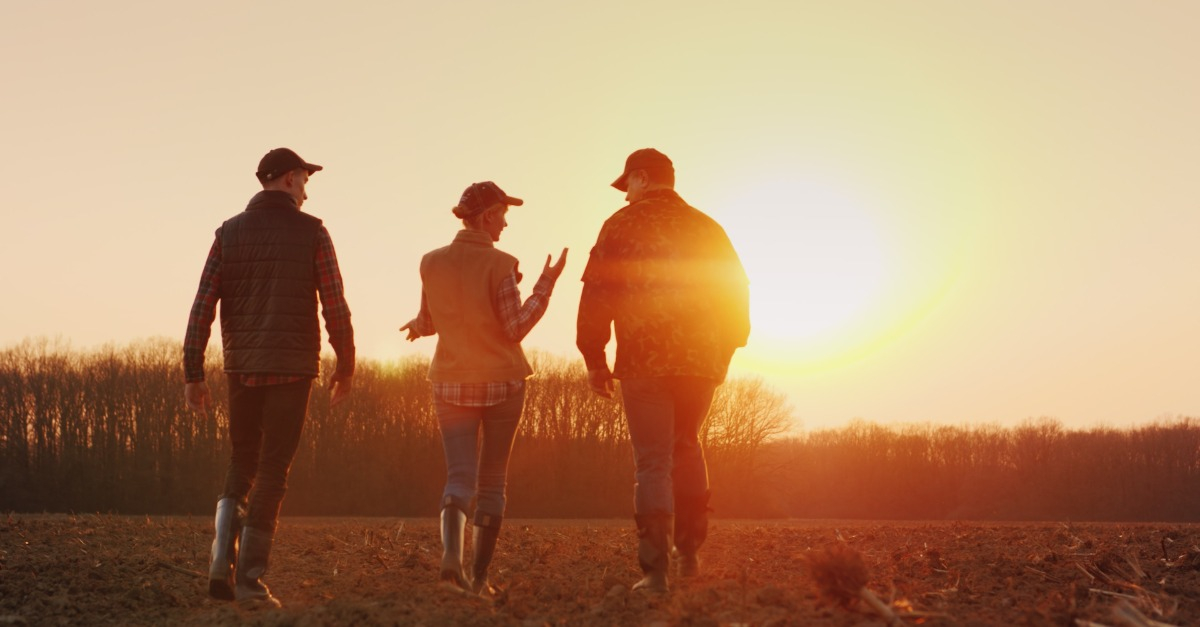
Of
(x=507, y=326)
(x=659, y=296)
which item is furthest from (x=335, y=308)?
(x=659, y=296)

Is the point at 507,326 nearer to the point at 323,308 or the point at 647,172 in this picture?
the point at 323,308

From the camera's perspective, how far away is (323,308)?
6.96 metres

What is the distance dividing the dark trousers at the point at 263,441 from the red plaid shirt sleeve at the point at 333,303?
280 millimetres

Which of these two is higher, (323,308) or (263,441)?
(323,308)

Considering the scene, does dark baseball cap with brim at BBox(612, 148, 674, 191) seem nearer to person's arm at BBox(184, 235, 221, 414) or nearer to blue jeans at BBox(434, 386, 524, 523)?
blue jeans at BBox(434, 386, 524, 523)

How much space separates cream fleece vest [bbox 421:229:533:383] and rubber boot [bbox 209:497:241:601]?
1.45 meters

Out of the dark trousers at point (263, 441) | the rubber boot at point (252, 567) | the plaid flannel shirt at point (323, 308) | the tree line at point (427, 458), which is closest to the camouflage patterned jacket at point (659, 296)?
the plaid flannel shirt at point (323, 308)

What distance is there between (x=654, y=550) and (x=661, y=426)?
2.45ft

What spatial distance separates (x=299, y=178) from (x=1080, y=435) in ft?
232

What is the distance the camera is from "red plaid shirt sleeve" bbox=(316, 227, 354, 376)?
6.89 m

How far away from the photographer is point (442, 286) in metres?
6.88

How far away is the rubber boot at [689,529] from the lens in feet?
22.9

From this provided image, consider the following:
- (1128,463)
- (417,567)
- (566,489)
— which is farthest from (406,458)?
(417,567)

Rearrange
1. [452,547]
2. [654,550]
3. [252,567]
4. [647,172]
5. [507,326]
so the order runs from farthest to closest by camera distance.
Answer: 1. [647,172]
2. [507,326]
3. [252,567]
4. [452,547]
5. [654,550]
